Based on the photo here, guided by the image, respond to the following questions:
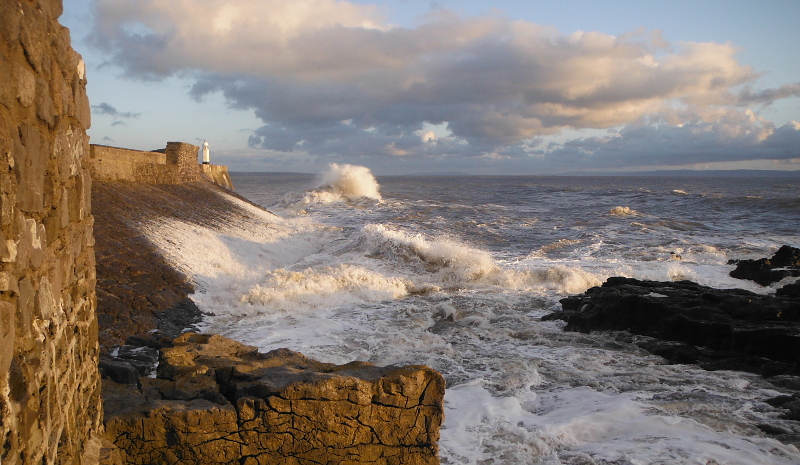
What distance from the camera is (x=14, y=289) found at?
1.95m

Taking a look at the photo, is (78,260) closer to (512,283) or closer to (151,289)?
(151,289)

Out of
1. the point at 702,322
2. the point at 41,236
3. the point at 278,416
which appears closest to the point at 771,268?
the point at 702,322

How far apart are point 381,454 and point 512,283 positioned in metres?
9.41

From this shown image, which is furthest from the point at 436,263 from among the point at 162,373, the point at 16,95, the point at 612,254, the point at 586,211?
the point at 586,211

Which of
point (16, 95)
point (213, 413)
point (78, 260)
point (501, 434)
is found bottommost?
point (501, 434)

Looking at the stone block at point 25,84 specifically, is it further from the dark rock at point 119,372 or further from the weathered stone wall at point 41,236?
the dark rock at point 119,372

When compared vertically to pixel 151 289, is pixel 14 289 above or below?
above

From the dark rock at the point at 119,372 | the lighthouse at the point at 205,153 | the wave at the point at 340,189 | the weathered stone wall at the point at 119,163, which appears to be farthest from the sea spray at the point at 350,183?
the dark rock at the point at 119,372

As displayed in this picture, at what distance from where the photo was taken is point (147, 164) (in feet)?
57.1

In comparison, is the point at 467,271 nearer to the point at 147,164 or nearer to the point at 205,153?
the point at 147,164

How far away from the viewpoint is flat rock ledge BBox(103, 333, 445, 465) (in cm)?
408

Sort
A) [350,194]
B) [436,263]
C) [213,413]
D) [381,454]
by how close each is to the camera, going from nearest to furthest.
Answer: [213,413] < [381,454] < [436,263] < [350,194]

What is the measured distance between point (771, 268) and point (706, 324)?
22.2ft

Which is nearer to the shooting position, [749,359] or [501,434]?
[501,434]
